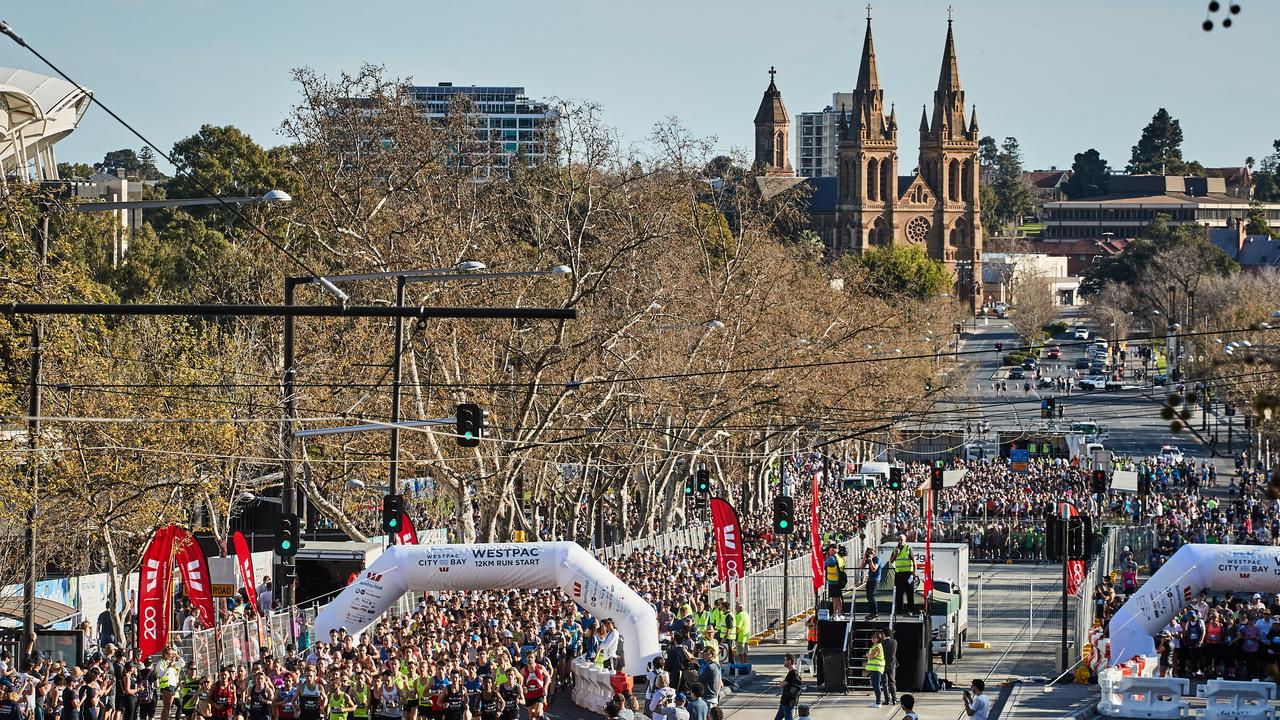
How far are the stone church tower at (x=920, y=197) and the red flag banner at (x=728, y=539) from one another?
16291cm

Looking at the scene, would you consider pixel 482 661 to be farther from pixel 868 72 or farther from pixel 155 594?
pixel 868 72

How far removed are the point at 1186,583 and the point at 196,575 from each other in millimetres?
16078

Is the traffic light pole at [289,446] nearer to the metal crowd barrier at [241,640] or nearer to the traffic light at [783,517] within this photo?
the metal crowd barrier at [241,640]

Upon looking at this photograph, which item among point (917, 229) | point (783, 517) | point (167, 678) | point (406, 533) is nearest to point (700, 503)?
point (783, 517)

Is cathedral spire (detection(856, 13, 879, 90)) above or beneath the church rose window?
above

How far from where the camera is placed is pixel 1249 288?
113938mm

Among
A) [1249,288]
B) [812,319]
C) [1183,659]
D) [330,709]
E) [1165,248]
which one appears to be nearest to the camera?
[330,709]

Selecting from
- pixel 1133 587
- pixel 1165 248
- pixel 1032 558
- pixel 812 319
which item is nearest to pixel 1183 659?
pixel 1133 587

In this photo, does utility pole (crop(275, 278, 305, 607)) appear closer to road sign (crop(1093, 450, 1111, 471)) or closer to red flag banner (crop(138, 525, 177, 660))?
red flag banner (crop(138, 525, 177, 660))

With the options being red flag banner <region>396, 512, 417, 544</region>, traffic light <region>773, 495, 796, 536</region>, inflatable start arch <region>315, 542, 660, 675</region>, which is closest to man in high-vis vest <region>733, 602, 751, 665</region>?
inflatable start arch <region>315, 542, 660, 675</region>

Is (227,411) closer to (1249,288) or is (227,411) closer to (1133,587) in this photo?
(1133,587)

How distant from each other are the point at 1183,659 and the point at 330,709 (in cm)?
1532

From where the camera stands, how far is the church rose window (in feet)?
649

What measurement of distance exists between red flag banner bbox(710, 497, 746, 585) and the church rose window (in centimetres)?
A: 16645
